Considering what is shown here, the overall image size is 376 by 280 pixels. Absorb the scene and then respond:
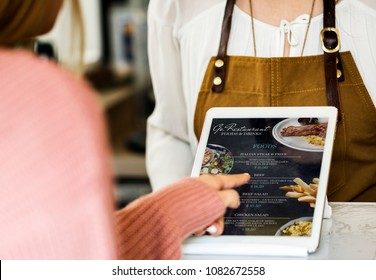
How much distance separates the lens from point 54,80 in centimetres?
58

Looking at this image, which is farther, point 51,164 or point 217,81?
point 217,81

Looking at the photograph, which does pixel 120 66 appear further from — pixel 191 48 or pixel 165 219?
pixel 165 219

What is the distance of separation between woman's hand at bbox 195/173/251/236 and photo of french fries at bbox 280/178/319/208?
75 millimetres

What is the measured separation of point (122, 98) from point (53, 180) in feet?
12.4

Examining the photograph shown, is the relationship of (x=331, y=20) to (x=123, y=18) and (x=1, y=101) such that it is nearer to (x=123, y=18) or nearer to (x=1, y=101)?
(x=1, y=101)

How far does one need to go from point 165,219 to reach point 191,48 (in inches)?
29.5

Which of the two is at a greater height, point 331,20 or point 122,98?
point 331,20

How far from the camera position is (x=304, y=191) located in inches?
41.6

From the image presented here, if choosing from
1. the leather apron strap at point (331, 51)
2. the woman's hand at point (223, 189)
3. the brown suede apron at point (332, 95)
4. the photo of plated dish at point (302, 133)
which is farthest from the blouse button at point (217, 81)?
the woman's hand at point (223, 189)

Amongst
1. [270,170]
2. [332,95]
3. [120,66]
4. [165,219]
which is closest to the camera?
[165,219]

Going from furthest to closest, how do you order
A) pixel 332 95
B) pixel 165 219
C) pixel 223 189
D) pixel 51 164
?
1. pixel 332 95
2. pixel 223 189
3. pixel 165 219
4. pixel 51 164

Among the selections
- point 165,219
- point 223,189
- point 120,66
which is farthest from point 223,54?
point 120,66

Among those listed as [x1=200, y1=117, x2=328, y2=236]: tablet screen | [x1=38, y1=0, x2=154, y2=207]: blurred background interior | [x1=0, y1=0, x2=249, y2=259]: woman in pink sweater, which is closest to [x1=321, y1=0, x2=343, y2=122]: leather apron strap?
[x1=200, y1=117, x2=328, y2=236]: tablet screen
